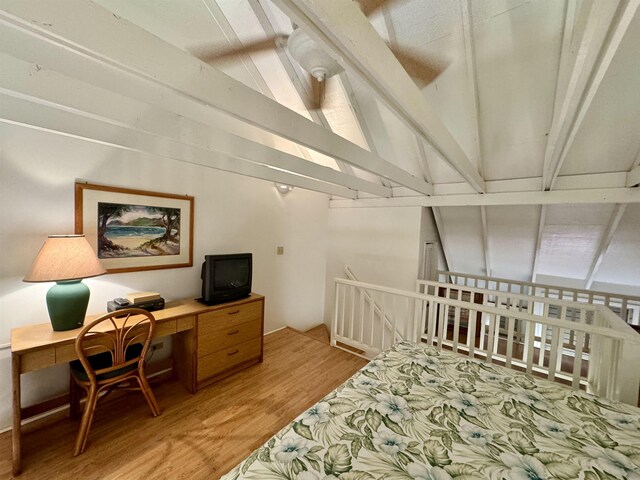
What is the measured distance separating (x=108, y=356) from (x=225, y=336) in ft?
2.89

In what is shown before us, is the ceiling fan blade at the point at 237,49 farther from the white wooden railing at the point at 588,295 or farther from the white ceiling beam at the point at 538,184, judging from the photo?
the white wooden railing at the point at 588,295

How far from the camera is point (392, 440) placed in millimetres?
985

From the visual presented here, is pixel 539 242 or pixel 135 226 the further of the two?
pixel 539 242

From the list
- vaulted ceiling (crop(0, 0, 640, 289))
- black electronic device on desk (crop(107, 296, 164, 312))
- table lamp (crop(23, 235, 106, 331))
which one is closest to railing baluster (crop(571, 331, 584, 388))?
vaulted ceiling (crop(0, 0, 640, 289))

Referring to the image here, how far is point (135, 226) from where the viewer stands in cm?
232

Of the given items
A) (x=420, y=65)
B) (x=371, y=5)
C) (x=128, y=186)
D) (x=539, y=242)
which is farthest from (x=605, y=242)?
(x=128, y=186)

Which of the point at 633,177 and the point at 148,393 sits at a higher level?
the point at 633,177

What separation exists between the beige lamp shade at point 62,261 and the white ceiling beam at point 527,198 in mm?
3494

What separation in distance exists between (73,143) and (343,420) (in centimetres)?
271

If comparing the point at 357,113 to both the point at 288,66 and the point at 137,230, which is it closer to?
the point at 288,66

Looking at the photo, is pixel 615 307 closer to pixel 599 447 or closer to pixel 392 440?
pixel 599 447

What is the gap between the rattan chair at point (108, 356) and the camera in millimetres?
1655

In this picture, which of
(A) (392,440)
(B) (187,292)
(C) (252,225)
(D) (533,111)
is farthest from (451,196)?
(B) (187,292)

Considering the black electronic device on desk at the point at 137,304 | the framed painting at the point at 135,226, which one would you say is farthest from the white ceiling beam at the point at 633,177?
the black electronic device on desk at the point at 137,304
